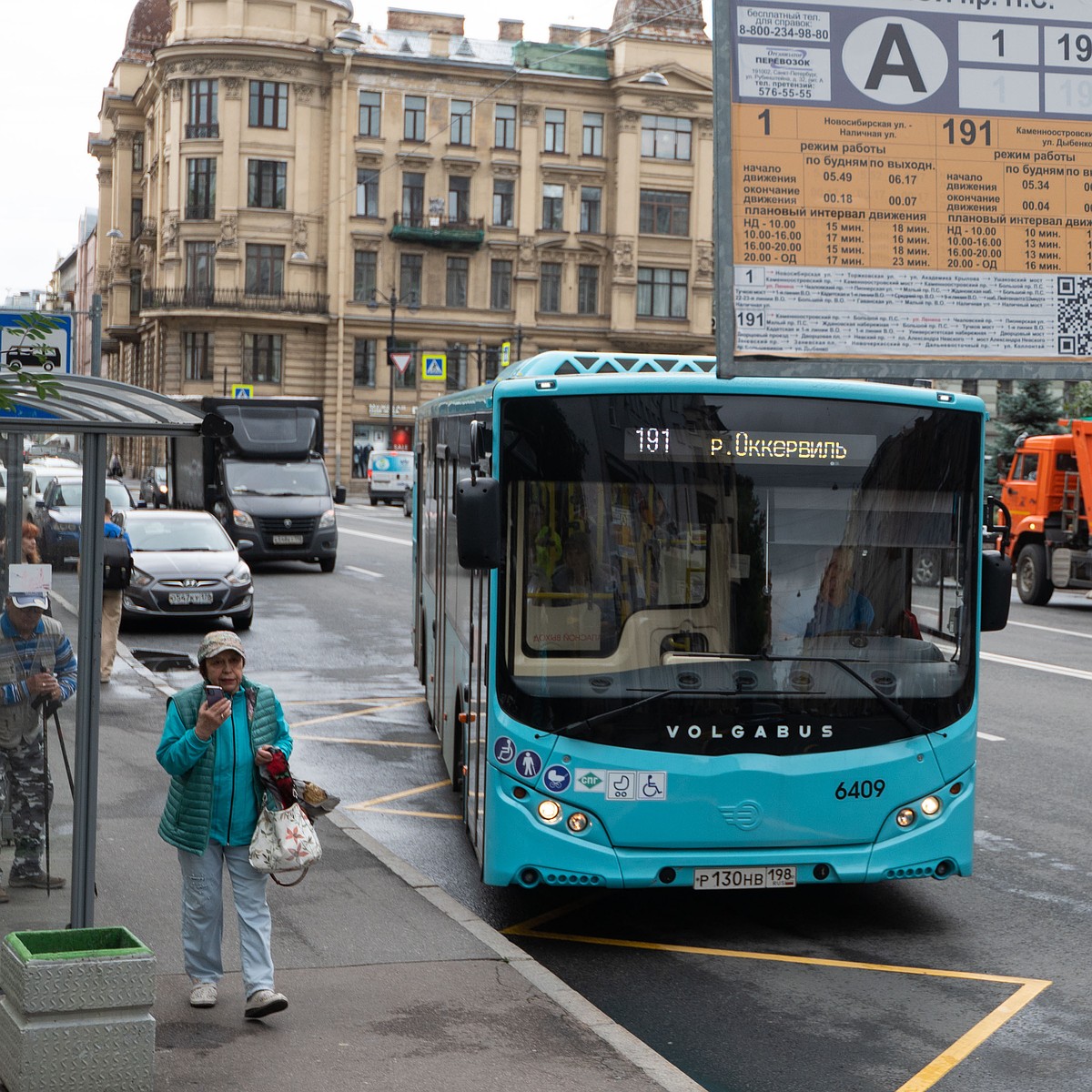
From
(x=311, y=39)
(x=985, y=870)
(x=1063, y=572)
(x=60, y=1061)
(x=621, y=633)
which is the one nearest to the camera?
(x=60, y=1061)

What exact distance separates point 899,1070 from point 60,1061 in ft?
10.1

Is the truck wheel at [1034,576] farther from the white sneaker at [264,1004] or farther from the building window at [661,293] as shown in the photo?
the building window at [661,293]

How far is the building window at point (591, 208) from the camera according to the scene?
2995 inches

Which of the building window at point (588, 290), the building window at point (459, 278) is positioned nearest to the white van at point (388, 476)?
the building window at point (459, 278)

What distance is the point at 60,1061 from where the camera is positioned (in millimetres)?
5191

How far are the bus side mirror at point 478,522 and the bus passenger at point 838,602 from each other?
5.23 feet

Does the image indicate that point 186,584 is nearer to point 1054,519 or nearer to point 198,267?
point 1054,519

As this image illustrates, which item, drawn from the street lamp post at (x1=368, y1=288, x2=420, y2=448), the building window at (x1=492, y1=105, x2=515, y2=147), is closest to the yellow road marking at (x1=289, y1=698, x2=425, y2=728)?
the street lamp post at (x1=368, y1=288, x2=420, y2=448)

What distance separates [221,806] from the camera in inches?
245

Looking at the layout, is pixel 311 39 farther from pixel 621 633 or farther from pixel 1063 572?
pixel 621 633

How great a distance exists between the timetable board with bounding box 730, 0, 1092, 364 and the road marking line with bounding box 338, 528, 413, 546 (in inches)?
1206

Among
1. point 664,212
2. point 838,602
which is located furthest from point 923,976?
point 664,212

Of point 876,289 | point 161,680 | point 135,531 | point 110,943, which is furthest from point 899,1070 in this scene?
point 135,531

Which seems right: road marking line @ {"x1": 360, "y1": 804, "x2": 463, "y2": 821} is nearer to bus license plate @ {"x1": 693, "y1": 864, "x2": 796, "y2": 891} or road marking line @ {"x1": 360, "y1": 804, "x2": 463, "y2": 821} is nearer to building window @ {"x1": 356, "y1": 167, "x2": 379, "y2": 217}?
bus license plate @ {"x1": 693, "y1": 864, "x2": 796, "y2": 891}
